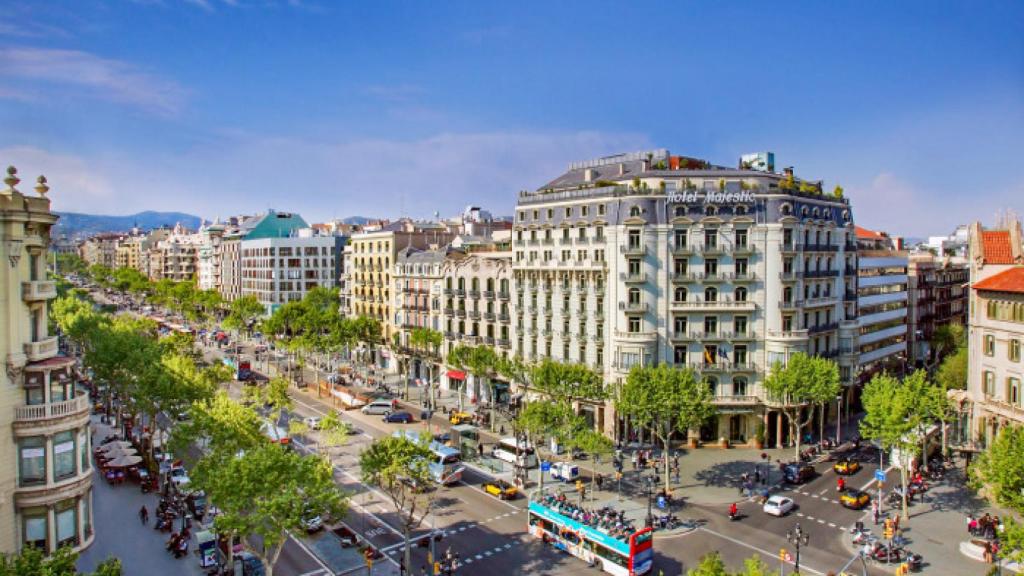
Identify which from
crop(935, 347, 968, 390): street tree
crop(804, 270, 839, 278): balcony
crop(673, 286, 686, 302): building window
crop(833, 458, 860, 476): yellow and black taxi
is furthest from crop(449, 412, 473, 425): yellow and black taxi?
crop(935, 347, 968, 390): street tree

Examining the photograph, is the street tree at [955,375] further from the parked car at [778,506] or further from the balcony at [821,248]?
the parked car at [778,506]

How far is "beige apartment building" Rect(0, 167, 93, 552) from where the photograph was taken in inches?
1388

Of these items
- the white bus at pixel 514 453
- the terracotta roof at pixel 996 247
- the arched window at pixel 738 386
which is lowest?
the white bus at pixel 514 453

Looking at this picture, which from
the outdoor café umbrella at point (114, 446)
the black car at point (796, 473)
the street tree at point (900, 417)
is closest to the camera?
the street tree at point (900, 417)

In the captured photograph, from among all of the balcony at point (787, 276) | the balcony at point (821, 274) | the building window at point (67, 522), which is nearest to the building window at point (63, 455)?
the building window at point (67, 522)

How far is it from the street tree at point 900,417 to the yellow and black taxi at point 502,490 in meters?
27.4

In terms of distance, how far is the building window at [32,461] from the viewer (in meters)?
35.9

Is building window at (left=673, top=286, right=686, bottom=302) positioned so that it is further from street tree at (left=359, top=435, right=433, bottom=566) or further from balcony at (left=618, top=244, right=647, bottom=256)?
street tree at (left=359, top=435, right=433, bottom=566)

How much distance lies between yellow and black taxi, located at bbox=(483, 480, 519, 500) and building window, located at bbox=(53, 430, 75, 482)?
94.3 ft

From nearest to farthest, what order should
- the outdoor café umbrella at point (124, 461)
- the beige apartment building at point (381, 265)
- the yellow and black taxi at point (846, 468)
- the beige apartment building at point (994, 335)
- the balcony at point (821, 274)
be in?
the beige apartment building at point (994, 335)
the outdoor café umbrella at point (124, 461)
the yellow and black taxi at point (846, 468)
the balcony at point (821, 274)
the beige apartment building at point (381, 265)

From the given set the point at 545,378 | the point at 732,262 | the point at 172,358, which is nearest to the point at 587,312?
the point at 545,378

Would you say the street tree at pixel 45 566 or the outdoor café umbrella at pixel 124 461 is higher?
the street tree at pixel 45 566

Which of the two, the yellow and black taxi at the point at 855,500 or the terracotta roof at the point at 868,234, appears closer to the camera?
the yellow and black taxi at the point at 855,500

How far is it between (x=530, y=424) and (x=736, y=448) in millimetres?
24432
